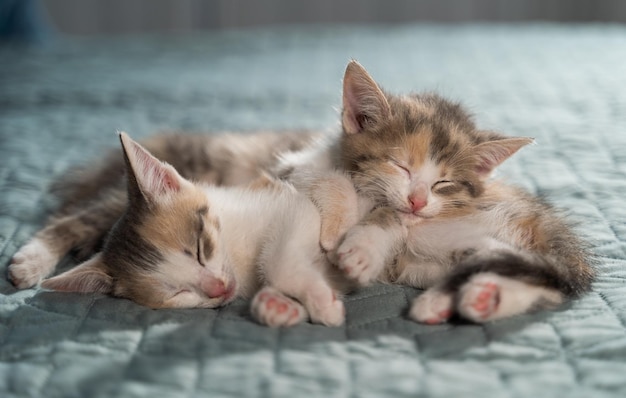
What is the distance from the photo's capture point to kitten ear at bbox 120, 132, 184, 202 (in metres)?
1.30

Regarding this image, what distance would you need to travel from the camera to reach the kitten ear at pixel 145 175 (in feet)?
4.28

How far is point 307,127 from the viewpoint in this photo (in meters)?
2.17

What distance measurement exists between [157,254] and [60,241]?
1.17ft

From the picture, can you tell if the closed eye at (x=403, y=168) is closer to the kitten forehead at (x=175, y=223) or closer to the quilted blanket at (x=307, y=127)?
the quilted blanket at (x=307, y=127)

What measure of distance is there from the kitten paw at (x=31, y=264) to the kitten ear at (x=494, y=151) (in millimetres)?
856

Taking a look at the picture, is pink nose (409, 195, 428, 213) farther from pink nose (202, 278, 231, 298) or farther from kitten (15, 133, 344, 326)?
pink nose (202, 278, 231, 298)

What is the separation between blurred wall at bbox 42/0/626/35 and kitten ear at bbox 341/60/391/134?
123 inches

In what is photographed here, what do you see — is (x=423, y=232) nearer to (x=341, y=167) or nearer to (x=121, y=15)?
(x=341, y=167)

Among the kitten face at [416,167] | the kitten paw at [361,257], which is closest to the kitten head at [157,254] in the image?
the kitten paw at [361,257]

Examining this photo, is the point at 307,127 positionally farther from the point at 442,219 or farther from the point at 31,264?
the point at 31,264

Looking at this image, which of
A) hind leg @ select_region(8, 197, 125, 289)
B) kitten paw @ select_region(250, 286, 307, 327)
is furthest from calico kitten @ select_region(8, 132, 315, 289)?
kitten paw @ select_region(250, 286, 307, 327)

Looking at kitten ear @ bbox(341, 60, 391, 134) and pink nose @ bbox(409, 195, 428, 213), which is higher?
kitten ear @ bbox(341, 60, 391, 134)

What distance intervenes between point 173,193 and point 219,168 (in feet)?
1.36

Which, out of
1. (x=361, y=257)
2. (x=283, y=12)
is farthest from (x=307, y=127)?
(x=283, y=12)
